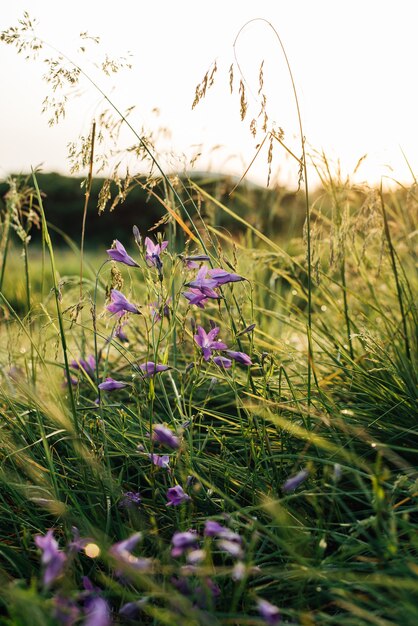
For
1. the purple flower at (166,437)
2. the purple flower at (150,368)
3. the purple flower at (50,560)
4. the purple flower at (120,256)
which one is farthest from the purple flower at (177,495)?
the purple flower at (120,256)

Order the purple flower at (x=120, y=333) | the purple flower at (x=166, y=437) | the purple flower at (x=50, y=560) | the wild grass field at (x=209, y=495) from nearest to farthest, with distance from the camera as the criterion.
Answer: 1. the purple flower at (x=50, y=560)
2. the wild grass field at (x=209, y=495)
3. the purple flower at (x=166, y=437)
4. the purple flower at (x=120, y=333)

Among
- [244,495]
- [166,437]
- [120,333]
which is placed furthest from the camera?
[120,333]

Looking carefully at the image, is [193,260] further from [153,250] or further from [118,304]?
[118,304]

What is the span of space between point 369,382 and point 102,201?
3.03 feet

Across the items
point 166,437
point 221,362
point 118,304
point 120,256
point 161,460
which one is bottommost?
point 161,460

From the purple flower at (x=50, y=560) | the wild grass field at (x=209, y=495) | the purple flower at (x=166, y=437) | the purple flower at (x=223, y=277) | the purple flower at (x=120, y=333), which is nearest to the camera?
the purple flower at (x=50, y=560)

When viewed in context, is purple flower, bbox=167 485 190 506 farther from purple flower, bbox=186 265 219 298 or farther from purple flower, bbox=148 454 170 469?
purple flower, bbox=186 265 219 298

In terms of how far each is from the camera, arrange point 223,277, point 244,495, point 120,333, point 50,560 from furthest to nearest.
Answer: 1. point 120,333
2. point 244,495
3. point 223,277
4. point 50,560

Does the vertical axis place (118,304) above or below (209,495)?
above

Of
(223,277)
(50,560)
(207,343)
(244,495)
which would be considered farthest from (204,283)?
(50,560)

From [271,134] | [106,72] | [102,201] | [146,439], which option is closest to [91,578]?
[146,439]

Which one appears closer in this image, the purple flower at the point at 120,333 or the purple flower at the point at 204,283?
the purple flower at the point at 204,283

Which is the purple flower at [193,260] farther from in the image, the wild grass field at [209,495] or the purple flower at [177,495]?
the purple flower at [177,495]

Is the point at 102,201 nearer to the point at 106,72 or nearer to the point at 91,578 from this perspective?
the point at 106,72
